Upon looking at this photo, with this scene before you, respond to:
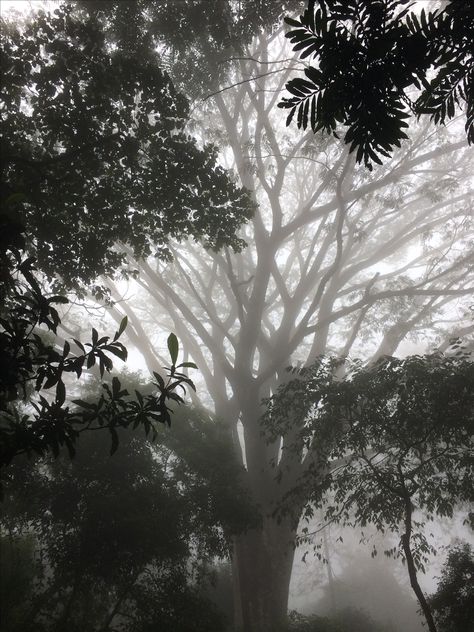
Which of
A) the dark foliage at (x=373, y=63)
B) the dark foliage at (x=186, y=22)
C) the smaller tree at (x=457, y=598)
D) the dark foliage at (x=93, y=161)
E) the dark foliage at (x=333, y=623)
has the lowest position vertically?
the dark foliage at (x=333, y=623)

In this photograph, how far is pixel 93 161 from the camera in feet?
16.0

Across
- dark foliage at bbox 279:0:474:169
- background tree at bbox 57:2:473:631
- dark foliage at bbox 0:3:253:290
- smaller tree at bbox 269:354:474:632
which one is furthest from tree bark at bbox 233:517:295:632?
dark foliage at bbox 279:0:474:169

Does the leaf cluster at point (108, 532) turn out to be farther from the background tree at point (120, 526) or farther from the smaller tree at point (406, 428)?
the smaller tree at point (406, 428)

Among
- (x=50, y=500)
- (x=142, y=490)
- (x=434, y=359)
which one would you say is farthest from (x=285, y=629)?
(x=434, y=359)

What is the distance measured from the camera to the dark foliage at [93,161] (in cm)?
477

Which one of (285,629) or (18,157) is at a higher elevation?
(18,157)

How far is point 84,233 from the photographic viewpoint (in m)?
5.03

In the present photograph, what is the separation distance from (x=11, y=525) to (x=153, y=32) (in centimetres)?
896

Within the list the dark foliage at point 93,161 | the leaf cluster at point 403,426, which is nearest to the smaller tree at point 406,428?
the leaf cluster at point 403,426

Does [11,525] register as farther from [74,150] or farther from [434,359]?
[434,359]

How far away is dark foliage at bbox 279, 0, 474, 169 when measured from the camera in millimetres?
1658

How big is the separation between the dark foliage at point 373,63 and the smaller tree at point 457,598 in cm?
782

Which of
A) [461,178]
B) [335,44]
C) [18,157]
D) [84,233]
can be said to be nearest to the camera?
[335,44]

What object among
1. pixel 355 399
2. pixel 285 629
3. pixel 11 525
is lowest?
pixel 285 629
